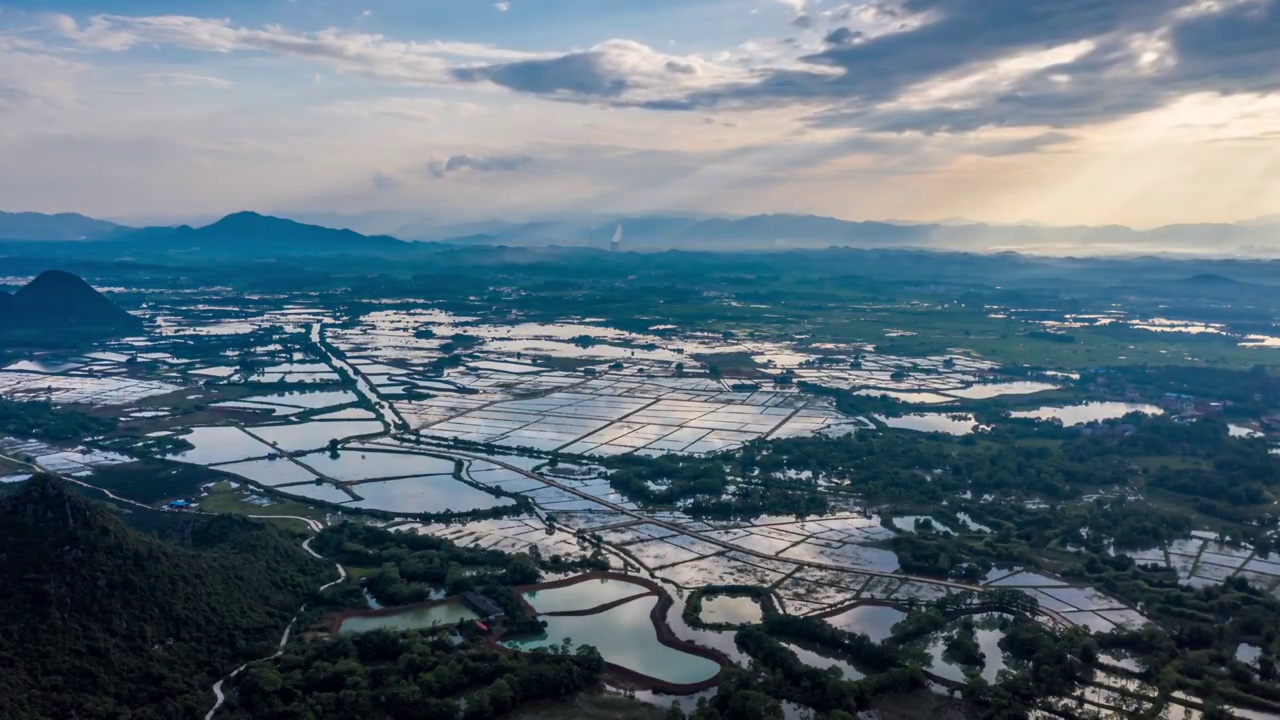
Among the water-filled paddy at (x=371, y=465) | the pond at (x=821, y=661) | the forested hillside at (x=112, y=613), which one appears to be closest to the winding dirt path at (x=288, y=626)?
the forested hillside at (x=112, y=613)

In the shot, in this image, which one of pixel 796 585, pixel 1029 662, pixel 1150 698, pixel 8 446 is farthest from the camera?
pixel 8 446

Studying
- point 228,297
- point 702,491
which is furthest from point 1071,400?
point 228,297

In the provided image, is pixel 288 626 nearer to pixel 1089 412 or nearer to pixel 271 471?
pixel 271 471

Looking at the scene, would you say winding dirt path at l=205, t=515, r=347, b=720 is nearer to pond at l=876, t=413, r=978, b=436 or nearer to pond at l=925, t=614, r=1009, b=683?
pond at l=925, t=614, r=1009, b=683

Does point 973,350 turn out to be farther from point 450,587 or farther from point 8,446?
point 8,446

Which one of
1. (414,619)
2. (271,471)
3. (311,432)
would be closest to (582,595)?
(414,619)

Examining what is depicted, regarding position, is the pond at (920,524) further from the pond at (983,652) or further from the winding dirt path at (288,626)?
the winding dirt path at (288,626)

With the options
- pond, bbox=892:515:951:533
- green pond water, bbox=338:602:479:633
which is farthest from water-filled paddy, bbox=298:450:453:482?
pond, bbox=892:515:951:533
